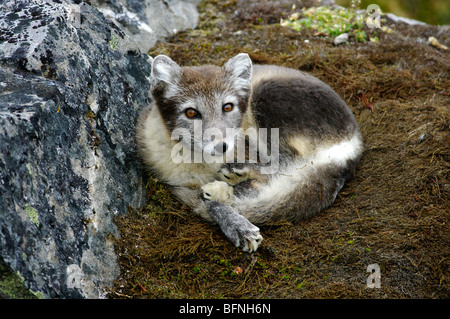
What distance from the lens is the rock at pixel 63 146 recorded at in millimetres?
2420

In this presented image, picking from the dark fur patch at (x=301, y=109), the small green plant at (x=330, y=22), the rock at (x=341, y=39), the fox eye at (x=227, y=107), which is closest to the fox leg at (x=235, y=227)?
the fox eye at (x=227, y=107)

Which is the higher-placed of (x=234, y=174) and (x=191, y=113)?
(x=191, y=113)

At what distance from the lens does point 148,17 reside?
6.17m

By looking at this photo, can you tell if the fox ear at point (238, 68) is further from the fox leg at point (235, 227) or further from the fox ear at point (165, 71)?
the fox leg at point (235, 227)

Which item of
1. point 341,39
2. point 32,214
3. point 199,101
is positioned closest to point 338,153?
point 199,101

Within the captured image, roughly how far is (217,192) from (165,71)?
3.89ft

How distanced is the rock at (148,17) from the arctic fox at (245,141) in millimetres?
2332

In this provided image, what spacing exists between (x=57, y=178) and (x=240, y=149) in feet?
5.59

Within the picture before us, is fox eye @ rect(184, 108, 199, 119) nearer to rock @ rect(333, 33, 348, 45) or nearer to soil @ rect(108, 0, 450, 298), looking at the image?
soil @ rect(108, 0, 450, 298)

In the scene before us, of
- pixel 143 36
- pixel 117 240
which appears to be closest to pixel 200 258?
pixel 117 240

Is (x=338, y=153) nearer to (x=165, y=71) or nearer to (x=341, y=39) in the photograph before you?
(x=165, y=71)

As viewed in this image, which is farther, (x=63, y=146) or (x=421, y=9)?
(x=421, y=9)

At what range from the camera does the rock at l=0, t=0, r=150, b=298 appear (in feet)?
7.94

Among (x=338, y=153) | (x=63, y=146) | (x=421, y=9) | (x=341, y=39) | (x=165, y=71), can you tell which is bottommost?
(x=338, y=153)
